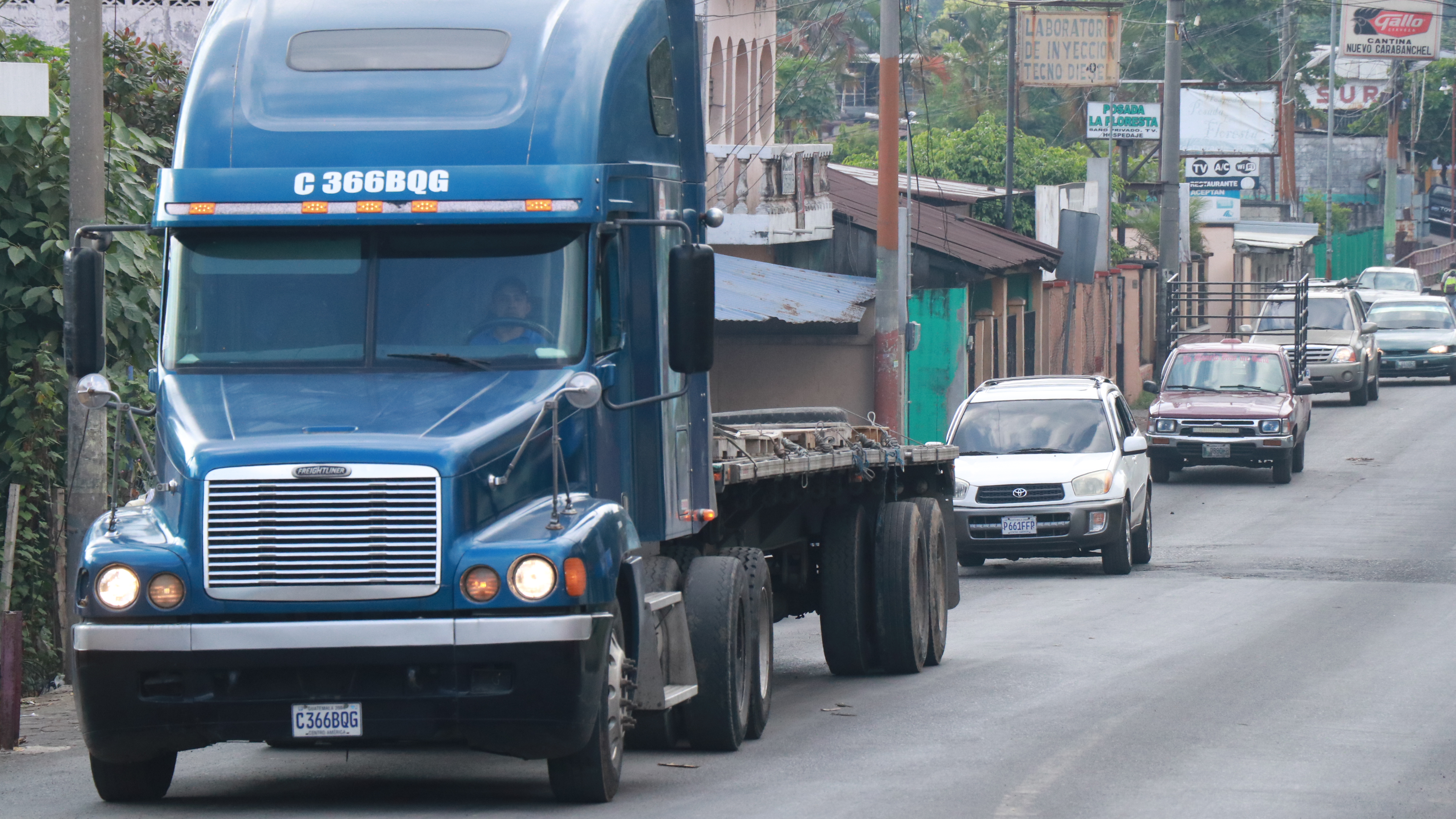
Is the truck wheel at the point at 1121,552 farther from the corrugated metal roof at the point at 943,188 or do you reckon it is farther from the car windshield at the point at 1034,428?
the corrugated metal roof at the point at 943,188

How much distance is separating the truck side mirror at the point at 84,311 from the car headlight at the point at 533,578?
7.04ft

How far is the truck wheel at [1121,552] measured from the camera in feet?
66.5

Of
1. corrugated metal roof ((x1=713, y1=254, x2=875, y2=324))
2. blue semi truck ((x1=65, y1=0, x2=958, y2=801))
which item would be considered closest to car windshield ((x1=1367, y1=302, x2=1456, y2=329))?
corrugated metal roof ((x1=713, y1=254, x2=875, y2=324))

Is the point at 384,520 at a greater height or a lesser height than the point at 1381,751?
greater

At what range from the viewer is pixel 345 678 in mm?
8000

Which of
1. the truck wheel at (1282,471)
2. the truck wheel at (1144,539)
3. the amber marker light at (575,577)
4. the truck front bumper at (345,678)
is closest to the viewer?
the truck front bumper at (345,678)

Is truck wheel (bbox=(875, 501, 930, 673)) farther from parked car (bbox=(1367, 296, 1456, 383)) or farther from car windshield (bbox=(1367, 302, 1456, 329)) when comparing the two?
parked car (bbox=(1367, 296, 1456, 383))

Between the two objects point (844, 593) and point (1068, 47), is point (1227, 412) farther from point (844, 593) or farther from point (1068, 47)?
point (844, 593)

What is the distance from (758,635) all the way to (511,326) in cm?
271

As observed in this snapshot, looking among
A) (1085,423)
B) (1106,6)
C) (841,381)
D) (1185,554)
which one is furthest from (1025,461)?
(1106,6)

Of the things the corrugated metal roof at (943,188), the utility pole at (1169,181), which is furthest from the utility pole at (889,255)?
the utility pole at (1169,181)

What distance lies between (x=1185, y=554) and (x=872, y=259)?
10.2 metres

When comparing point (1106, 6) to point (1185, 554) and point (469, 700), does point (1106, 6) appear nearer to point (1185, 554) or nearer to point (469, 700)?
point (1185, 554)

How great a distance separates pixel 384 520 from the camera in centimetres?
791
